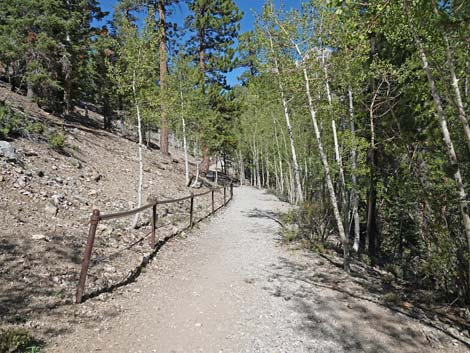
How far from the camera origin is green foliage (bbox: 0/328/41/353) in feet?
8.87

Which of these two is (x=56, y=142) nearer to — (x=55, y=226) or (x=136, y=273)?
(x=55, y=226)

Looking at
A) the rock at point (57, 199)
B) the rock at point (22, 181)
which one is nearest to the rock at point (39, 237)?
the rock at point (57, 199)

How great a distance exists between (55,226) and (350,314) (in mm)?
5749

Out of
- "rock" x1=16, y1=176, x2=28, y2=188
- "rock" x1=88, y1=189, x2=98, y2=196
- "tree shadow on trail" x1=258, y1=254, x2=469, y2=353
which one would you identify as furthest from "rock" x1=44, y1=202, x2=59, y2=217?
"tree shadow on trail" x1=258, y1=254, x2=469, y2=353

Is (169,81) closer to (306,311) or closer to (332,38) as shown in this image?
(332,38)

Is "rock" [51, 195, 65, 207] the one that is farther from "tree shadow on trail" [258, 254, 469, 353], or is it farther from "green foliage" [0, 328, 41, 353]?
"tree shadow on trail" [258, 254, 469, 353]

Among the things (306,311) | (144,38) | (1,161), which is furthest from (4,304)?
(144,38)

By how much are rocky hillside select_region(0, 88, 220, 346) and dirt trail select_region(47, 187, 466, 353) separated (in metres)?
0.54

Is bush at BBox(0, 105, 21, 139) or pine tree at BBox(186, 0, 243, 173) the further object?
pine tree at BBox(186, 0, 243, 173)

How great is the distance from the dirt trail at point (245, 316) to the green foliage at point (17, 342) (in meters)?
0.22

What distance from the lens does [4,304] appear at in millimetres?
3436

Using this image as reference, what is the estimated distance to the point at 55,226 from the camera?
19.6 feet

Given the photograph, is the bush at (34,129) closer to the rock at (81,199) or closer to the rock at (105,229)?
the rock at (81,199)

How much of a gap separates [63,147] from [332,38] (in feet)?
32.6
